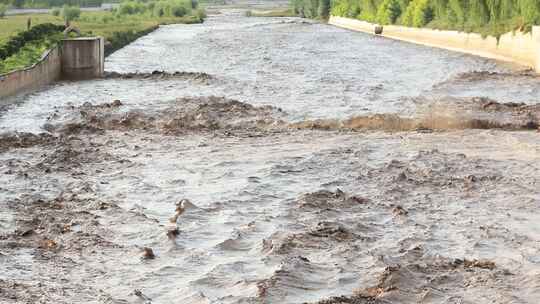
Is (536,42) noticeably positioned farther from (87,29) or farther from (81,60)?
(87,29)

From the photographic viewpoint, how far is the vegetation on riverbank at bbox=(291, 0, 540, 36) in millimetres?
42438

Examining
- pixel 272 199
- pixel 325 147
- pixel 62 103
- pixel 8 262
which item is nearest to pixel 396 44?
pixel 62 103

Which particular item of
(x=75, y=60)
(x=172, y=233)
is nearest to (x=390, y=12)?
(x=75, y=60)

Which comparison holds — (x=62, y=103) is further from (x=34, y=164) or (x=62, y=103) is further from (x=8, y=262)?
(x=8, y=262)

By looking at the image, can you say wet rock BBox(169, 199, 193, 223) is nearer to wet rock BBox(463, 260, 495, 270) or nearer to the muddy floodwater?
the muddy floodwater

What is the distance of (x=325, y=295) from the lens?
397 inches

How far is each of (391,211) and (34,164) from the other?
730 cm

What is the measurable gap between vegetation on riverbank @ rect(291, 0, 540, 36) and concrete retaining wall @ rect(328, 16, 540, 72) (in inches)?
18.8

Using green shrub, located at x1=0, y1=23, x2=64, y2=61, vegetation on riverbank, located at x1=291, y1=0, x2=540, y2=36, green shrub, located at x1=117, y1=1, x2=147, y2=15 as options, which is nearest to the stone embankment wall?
green shrub, located at x1=0, y1=23, x2=64, y2=61

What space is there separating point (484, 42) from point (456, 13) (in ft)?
28.0

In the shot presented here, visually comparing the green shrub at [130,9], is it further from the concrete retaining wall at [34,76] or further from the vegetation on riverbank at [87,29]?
the concrete retaining wall at [34,76]

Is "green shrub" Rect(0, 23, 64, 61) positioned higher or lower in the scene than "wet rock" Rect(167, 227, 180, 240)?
higher

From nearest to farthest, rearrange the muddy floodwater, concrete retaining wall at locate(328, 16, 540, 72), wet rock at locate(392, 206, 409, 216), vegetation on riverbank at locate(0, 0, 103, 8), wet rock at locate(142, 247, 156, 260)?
the muddy floodwater → wet rock at locate(142, 247, 156, 260) → wet rock at locate(392, 206, 409, 216) → concrete retaining wall at locate(328, 16, 540, 72) → vegetation on riverbank at locate(0, 0, 103, 8)

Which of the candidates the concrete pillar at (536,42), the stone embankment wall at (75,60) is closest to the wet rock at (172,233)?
the stone embankment wall at (75,60)
